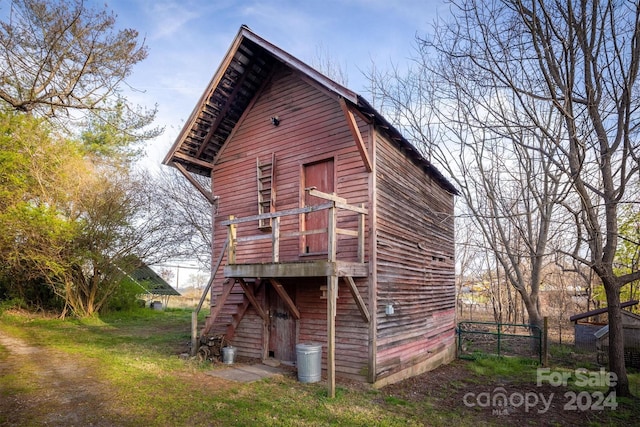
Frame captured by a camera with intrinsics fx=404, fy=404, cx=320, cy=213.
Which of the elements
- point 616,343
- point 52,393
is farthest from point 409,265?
point 52,393

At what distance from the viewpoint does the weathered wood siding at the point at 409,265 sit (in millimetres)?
8945

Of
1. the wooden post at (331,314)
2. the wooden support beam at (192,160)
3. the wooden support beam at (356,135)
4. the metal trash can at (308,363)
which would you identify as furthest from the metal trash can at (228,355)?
the wooden support beam at (356,135)

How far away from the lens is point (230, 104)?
11.3 meters

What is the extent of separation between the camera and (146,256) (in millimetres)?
20078

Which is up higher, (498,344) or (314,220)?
(314,220)

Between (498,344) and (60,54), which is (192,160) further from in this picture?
(498,344)

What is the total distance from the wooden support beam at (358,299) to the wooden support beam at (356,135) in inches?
97.5

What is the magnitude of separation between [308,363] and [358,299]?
1.65 metres

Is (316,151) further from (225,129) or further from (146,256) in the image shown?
(146,256)

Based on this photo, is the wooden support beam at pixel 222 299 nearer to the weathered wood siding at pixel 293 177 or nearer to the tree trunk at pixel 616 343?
the weathered wood siding at pixel 293 177

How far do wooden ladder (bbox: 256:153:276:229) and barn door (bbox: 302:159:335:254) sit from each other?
3.18 ft

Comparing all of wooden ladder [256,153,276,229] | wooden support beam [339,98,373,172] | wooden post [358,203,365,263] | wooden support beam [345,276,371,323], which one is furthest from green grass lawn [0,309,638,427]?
wooden support beam [339,98,373,172]

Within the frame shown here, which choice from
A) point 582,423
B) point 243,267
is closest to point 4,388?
point 243,267

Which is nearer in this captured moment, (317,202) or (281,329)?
(317,202)
